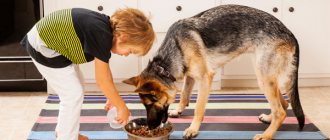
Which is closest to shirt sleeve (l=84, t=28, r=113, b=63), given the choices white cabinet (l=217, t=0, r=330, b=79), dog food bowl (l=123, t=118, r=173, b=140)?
dog food bowl (l=123, t=118, r=173, b=140)

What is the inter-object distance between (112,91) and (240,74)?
5.53ft

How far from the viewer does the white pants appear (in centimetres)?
222

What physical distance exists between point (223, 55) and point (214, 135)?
501 mm

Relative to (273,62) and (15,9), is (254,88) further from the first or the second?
(15,9)

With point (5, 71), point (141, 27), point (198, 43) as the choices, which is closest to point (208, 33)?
point (198, 43)

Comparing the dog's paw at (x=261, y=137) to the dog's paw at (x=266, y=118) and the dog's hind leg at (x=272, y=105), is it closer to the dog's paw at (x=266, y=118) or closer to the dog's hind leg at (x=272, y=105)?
the dog's hind leg at (x=272, y=105)

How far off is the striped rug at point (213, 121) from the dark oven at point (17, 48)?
0.28 meters

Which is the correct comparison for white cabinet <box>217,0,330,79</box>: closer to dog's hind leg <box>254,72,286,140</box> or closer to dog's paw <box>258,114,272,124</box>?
dog's paw <box>258,114,272,124</box>

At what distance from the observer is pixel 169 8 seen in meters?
3.36

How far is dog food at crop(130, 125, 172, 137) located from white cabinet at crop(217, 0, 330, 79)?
1129 millimetres

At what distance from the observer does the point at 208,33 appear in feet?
8.87

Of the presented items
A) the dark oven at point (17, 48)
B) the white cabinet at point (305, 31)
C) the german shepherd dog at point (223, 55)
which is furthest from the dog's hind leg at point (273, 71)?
the dark oven at point (17, 48)

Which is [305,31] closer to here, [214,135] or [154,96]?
[214,135]

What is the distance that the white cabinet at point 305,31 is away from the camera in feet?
11.2
